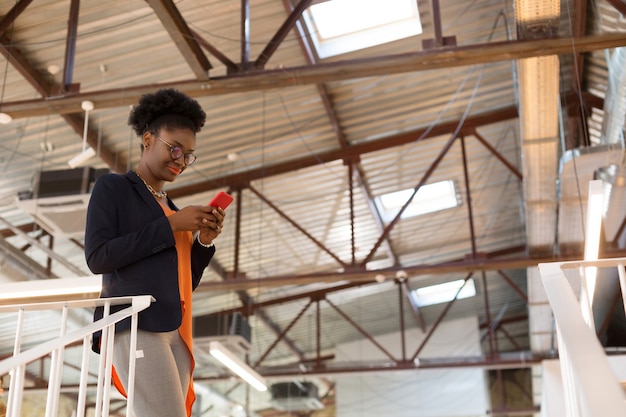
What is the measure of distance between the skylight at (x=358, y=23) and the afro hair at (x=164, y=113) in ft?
17.9

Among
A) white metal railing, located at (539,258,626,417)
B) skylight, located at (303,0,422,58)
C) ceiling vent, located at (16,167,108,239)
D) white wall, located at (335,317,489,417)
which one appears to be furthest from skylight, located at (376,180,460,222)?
white metal railing, located at (539,258,626,417)

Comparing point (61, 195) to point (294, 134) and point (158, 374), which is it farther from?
point (158, 374)

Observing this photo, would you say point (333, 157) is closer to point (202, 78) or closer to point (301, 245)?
point (301, 245)

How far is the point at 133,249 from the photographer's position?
1.96 meters

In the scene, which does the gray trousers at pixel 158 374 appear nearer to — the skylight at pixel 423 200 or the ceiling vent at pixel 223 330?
the ceiling vent at pixel 223 330

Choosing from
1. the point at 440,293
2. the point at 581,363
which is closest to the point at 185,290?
the point at 581,363

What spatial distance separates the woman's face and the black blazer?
6 cm

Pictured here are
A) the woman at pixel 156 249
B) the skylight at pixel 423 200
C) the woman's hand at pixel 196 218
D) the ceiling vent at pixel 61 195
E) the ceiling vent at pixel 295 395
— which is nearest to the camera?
the woman at pixel 156 249

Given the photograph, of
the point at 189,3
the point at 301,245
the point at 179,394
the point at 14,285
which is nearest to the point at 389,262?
the point at 301,245

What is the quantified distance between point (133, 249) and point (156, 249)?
57 millimetres

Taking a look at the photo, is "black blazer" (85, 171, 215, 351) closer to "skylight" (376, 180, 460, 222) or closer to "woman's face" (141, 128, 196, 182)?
"woman's face" (141, 128, 196, 182)

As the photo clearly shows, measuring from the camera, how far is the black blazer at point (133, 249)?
77.4 inches

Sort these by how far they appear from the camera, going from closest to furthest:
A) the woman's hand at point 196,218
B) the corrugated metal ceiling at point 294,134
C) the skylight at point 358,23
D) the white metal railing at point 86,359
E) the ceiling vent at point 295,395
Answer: the white metal railing at point 86,359 → the woman's hand at point 196,218 → the corrugated metal ceiling at point 294,134 → the skylight at point 358,23 → the ceiling vent at point 295,395

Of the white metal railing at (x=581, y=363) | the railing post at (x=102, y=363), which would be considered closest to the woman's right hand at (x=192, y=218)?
the railing post at (x=102, y=363)
